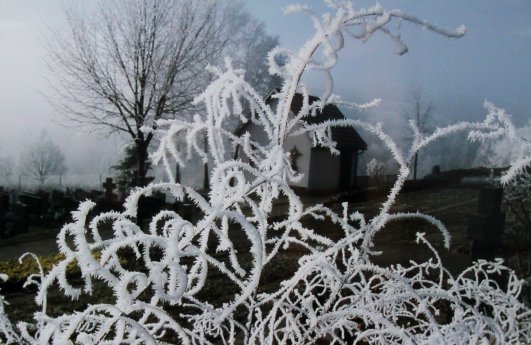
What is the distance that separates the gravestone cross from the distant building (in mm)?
1377

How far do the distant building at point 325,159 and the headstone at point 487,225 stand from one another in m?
0.64

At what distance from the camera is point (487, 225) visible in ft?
7.43

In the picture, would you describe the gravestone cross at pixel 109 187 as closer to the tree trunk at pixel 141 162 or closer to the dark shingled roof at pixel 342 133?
the tree trunk at pixel 141 162

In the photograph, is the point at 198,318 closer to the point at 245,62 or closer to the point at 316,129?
the point at 316,129

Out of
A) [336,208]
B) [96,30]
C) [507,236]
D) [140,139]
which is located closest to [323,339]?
[507,236]

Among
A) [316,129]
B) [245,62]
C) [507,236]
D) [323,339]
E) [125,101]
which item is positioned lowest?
[323,339]

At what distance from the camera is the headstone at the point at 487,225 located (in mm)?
2248

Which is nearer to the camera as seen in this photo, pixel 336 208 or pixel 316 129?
pixel 316 129

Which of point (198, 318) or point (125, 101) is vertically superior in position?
point (125, 101)

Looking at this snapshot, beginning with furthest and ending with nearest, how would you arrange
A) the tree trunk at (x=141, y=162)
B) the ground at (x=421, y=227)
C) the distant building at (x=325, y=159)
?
the tree trunk at (x=141, y=162)
the ground at (x=421, y=227)
the distant building at (x=325, y=159)

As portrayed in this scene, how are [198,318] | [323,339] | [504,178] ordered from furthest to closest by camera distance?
[323,339] → [198,318] → [504,178]

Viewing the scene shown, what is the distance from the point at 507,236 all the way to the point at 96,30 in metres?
2.83

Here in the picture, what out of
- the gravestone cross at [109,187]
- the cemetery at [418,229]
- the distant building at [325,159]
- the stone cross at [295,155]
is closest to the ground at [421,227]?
the cemetery at [418,229]

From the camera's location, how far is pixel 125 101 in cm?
330
